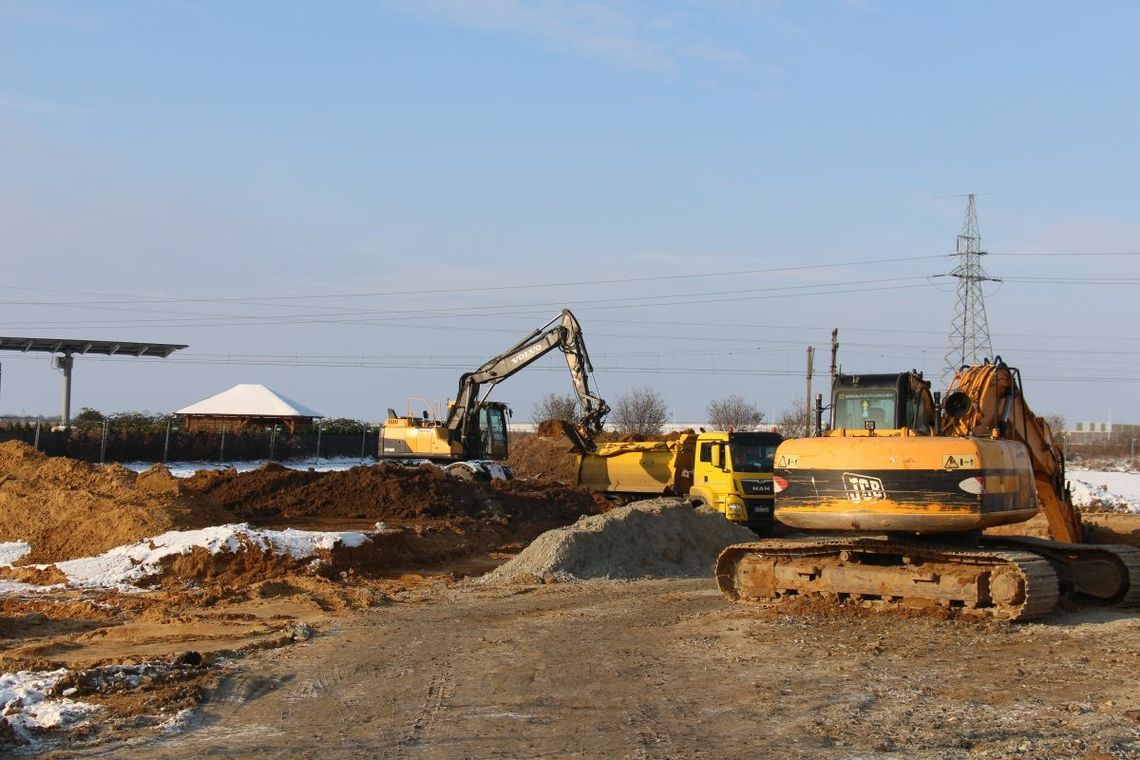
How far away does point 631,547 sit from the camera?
18734 millimetres

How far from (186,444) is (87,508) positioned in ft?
82.7

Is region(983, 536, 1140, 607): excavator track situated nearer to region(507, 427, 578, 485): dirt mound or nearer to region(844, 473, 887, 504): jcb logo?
region(844, 473, 887, 504): jcb logo

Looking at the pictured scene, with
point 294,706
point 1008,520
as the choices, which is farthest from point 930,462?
point 294,706

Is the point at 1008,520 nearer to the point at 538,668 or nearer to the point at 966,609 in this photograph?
the point at 966,609

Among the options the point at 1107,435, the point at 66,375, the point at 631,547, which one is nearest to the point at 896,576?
the point at 631,547

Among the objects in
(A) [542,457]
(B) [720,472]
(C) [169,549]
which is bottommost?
(C) [169,549]

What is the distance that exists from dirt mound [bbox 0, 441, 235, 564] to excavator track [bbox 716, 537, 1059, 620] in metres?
10.1

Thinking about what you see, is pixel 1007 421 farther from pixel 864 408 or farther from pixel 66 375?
pixel 66 375

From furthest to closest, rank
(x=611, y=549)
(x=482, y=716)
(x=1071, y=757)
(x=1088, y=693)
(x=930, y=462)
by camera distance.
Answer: (x=611, y=549) < (x=930, y=462) < (x=1088, y=693) < (x=482, y=716) < (x=1071, y=757)

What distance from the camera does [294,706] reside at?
8750 millimetres

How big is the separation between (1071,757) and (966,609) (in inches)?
213

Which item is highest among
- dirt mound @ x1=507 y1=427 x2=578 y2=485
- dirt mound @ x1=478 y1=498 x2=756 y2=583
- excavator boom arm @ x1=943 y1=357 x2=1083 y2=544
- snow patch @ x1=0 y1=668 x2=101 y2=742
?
excavator boom arm @ x1=943 y1=357 x2=1083 y2=544

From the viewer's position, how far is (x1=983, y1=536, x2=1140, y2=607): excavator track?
44.2 ft

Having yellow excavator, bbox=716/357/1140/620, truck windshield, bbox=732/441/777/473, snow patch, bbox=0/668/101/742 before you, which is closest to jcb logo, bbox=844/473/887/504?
yellow excavator, bbox=716/357/1140/620
